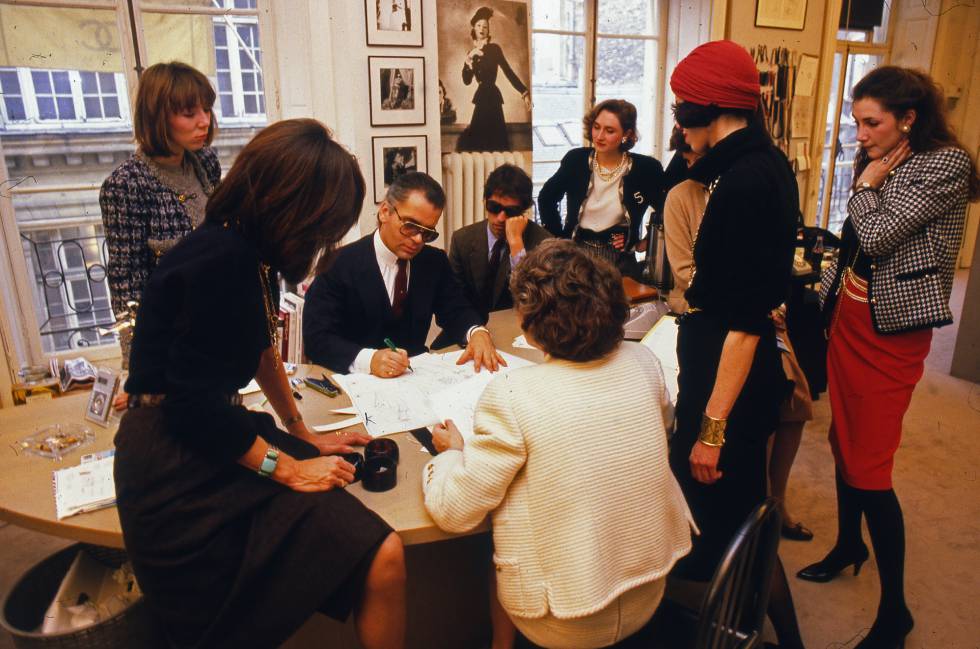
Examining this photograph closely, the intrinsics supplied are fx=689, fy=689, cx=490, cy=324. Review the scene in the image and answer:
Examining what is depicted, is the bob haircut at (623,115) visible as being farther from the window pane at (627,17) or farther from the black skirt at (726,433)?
the black skirt at (726,433)

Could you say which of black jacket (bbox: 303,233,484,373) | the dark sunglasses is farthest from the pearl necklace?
black jacket (bbox: 303,233,484,373)

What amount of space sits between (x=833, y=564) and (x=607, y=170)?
2.00 metres

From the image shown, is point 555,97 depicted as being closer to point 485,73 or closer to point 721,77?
point 485,73

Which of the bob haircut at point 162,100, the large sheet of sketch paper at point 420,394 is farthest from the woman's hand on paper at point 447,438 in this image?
the bob haircut at point 162,100

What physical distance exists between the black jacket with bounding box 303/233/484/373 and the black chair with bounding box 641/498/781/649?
111 centimetres

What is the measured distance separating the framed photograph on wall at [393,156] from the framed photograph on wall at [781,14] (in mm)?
2710

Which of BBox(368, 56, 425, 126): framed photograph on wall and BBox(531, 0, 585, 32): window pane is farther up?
BBox(531, 0, 585, 32): window pane

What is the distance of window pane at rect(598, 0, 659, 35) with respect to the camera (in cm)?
460

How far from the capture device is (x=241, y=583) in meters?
1.20

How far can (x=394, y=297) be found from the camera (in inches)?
89.5

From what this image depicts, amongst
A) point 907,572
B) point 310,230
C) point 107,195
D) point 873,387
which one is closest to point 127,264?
point 107,195

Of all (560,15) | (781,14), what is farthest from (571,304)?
(781,14)

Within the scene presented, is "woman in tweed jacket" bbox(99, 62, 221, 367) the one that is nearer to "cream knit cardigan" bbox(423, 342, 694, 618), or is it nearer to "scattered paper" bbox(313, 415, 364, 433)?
"scattered paper" bbox(313, 415, 364, 433)

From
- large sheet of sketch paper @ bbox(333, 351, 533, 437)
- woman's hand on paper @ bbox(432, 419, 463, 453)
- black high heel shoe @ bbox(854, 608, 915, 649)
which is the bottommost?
black high heel shoe @ bbox(854, 608, 915, 649)
